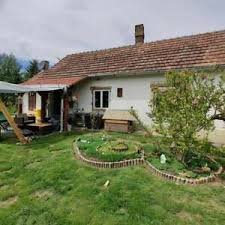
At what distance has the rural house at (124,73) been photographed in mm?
17688

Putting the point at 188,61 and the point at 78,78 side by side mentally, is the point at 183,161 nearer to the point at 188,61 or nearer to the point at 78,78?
the point at 188,61

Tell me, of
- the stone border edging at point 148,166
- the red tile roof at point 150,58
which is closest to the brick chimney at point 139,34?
the red tile roof at point 150,58

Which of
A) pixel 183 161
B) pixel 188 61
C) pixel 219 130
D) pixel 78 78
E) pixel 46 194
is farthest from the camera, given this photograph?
pixel 78 78

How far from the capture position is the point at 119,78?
64.8 ft

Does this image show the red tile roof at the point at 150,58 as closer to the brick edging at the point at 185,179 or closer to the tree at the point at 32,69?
the brick edging at the point at 185,179

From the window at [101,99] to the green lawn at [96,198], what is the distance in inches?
378

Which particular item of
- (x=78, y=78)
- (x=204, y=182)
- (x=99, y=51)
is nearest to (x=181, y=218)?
(x=204, y=182)

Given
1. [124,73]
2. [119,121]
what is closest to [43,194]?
[119,121]

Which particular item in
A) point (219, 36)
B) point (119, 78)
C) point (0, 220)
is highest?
point (219, 36)

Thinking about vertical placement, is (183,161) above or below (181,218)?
above

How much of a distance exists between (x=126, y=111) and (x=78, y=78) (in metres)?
4.56

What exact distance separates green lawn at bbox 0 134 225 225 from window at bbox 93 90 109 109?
960cm

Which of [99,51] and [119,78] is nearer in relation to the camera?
[119,78]

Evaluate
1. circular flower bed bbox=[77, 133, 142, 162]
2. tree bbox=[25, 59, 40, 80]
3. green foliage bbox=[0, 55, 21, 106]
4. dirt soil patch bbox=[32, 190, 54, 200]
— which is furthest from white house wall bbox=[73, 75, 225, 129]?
tree bbox=[25, 59, 40, 80]
